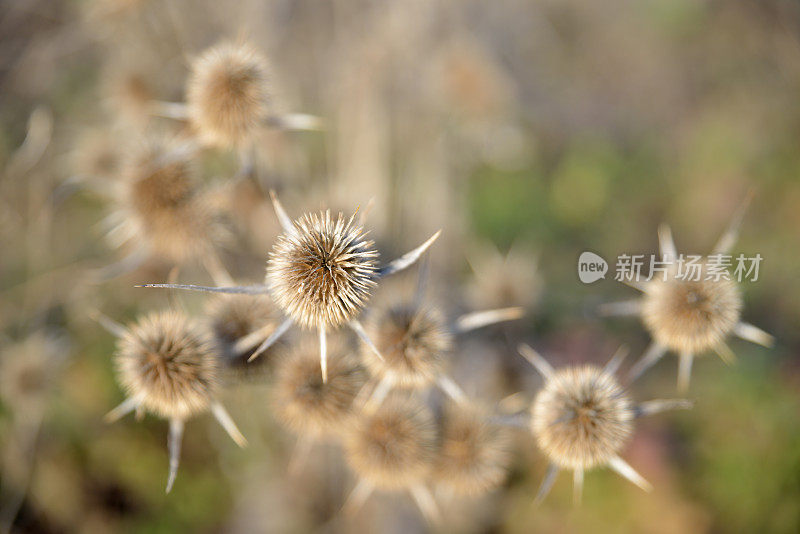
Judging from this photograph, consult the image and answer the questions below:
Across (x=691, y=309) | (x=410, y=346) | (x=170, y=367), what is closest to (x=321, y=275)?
(x=410, y=346)

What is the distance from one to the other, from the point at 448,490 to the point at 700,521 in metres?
2.79

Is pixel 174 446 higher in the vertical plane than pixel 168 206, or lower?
lower

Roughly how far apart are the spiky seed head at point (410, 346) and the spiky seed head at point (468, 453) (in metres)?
0.45

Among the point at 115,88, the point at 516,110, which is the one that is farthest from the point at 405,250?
the point at 516,110

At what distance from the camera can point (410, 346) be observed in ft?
6.75

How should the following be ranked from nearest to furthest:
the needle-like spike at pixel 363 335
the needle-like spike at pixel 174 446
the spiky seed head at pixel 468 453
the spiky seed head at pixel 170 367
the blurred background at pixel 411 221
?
the needle-like spike at pixel 363 335 < the needle-like spike at pixel 174 446 < the spiky seed head at pixel 170 367 < the spiky seed head at pixel 468 453 < the blurred background at pixel 411 221

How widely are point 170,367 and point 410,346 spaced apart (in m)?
1.03

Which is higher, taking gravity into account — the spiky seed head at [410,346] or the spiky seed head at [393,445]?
the spiky seed head at [410,346]

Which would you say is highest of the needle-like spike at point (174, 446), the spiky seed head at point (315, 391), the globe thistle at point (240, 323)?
the globe thistle at point (240, 323)

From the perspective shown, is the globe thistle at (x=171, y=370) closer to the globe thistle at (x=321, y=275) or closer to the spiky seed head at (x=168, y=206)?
the spiky seed head at (x=168, y=206)

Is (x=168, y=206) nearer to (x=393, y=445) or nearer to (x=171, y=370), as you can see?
(x=171, y=370)

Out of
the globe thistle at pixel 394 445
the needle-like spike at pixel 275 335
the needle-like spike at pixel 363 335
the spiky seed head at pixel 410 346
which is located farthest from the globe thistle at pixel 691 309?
the needle-like spike at pixel 275 335

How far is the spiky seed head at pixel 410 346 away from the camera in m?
2.04

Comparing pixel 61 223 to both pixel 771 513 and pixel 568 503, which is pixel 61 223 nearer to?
pixel 568 503
